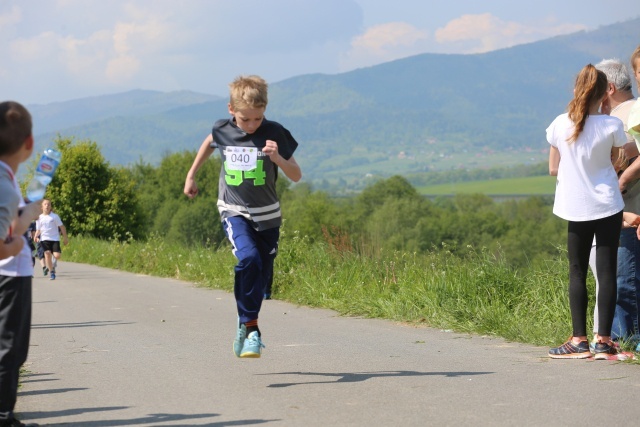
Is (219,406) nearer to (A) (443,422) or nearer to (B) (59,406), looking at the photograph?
(B) (59,406)

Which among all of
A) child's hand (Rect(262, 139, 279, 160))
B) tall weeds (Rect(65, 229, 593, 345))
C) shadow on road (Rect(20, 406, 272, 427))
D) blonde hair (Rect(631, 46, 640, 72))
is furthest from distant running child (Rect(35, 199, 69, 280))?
shadow on road (Rect(20, 406, 272, 427))

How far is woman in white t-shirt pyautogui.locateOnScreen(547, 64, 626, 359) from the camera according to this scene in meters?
7.06

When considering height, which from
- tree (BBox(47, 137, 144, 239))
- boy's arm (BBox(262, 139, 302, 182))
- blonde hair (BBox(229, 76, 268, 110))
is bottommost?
tree (BBox(47, 137, 144, 239))

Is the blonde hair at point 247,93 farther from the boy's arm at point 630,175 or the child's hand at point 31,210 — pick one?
the boy's arm at point 630,175

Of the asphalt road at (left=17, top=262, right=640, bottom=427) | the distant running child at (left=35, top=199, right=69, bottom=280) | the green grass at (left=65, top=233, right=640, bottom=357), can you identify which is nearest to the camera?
the asphalt road at (left=17, top=262, right=640, bottom=427)

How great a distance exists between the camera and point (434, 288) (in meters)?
10.2

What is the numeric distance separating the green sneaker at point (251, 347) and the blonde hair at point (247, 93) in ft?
5.17

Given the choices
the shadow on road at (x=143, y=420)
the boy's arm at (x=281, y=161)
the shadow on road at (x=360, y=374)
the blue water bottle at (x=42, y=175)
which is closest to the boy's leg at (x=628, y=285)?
the shadow on road at (x=360, y=374)

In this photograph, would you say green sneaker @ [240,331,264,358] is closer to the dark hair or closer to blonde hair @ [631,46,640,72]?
the dark hair

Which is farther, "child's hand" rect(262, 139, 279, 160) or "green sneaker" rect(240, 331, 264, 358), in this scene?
"green sneaker" rect(240, 331, 264, 358)

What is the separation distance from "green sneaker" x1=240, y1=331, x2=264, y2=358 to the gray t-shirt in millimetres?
769

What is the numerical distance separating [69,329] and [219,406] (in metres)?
5.27

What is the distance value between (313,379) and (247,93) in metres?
1.96

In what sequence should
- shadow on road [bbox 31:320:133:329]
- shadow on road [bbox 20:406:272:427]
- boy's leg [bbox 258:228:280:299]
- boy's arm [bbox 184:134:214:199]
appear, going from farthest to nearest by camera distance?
shadow on road [bbox 31:320:133:329] < boy's arm [bbox 184:134:214:199] < boy's leg [bbox 258:228:280:299] < shadow on road [bbox 20:406:272:427]
